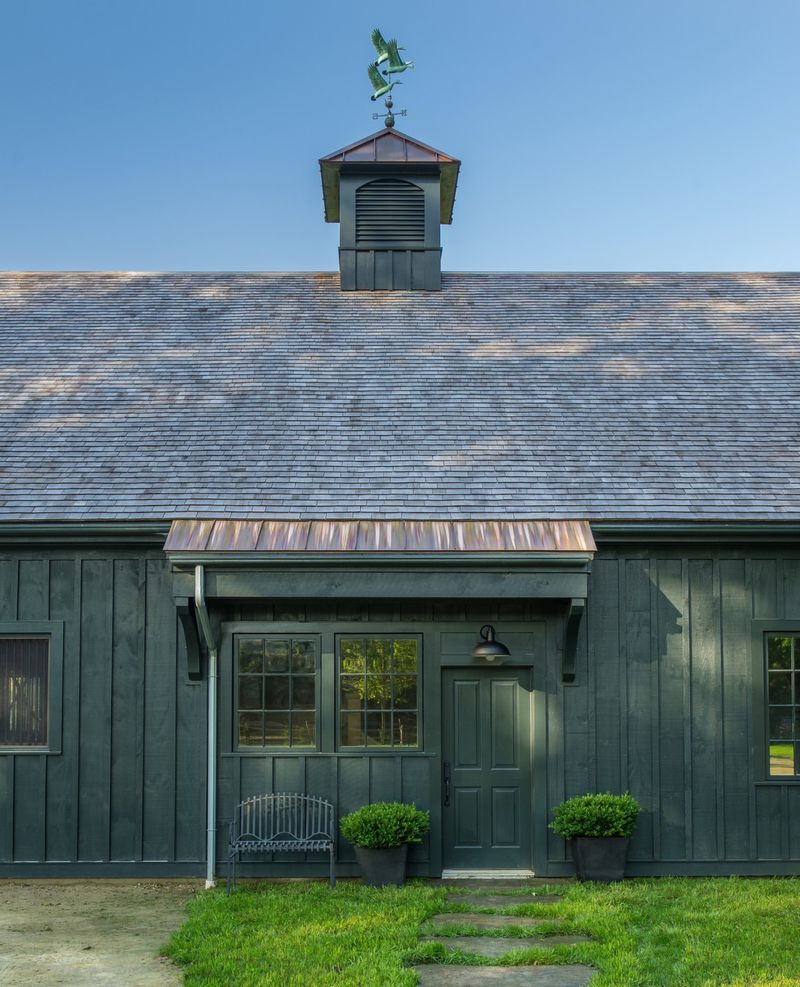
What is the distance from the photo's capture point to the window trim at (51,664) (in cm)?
1052

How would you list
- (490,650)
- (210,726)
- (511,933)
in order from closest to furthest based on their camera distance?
(511,933) → (490,650) → (210,726)

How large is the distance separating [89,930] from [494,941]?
3160 mm

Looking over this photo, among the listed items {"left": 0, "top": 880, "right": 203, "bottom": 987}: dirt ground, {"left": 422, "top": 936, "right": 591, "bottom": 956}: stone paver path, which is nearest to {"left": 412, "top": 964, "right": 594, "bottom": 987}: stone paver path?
{"left": 422, "top": 936, "right": 591, "bottom": 956}: stone paver path

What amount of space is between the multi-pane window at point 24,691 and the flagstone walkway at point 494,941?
4.39 meters

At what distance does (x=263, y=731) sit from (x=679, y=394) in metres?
6.10

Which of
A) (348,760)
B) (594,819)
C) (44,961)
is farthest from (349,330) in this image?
(44,961)

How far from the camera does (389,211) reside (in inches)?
632

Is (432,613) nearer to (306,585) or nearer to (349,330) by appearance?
(306,585)

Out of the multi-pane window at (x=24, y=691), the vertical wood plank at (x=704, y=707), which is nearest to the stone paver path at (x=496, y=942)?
the vertical wood plank at (x=704, y=707)

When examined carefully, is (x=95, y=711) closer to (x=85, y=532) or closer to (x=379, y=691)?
(x=85, y=532)

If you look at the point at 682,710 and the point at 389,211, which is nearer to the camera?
the point at 682,710

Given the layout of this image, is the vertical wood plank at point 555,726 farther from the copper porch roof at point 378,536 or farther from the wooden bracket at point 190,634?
the wooden bracket at point 190,634

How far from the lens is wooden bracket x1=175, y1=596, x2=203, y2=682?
32.8 feet

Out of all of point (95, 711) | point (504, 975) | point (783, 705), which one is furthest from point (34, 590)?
point (783, 705)
